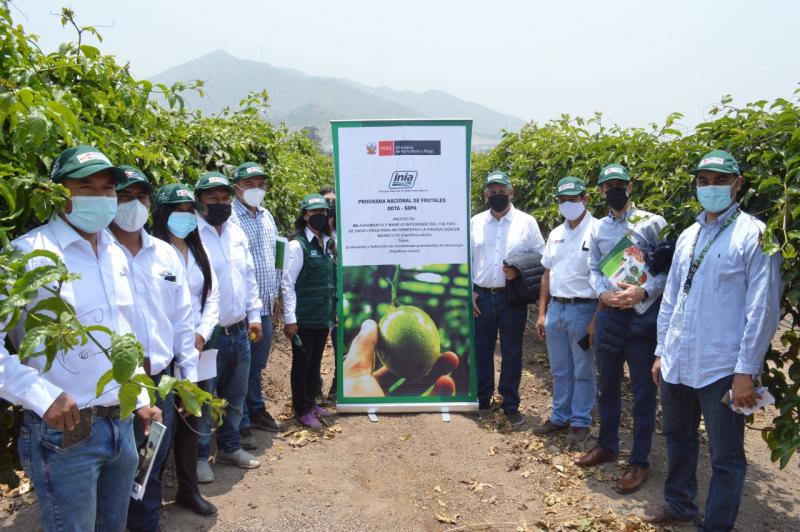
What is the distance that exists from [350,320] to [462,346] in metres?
1.09

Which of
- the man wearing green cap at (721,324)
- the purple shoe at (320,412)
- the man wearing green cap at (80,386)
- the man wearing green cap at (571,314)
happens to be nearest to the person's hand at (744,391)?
the man wearing green cap at (721,324)

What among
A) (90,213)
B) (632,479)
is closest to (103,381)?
(90,213)

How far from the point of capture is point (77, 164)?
232 cm

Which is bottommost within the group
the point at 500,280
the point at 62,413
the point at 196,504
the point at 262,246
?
the point at 196,504

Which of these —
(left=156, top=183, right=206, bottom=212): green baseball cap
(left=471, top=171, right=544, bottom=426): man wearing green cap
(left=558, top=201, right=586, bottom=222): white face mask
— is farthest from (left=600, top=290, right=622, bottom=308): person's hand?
(left=156, top=183, right=206, bottom=212): green baseball cap

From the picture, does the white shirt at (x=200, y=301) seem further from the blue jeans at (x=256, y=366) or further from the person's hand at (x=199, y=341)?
the blue jeans at (x=256, y=366)

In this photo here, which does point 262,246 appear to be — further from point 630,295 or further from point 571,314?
point 630,295

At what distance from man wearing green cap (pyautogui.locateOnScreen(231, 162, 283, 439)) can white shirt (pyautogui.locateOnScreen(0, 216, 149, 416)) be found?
2.48 metres

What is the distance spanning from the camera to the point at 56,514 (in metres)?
2.24

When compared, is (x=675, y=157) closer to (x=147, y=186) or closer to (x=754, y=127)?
(x=754, y=127)

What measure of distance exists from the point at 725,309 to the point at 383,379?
10.5 feet

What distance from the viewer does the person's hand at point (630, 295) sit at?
414 cm

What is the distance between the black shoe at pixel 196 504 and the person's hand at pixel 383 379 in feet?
6.49

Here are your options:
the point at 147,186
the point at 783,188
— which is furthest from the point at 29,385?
the point at 783,188
